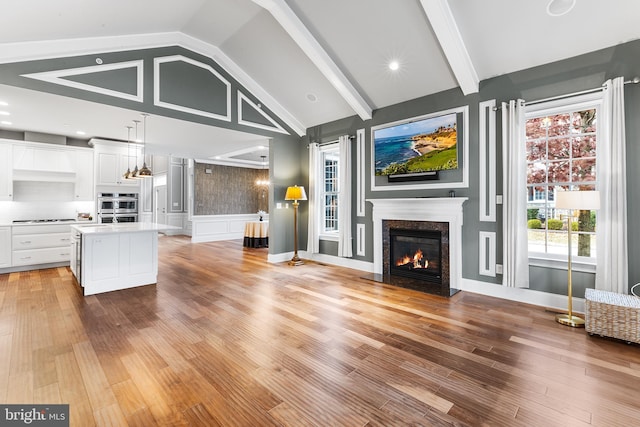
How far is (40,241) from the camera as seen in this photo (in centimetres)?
541

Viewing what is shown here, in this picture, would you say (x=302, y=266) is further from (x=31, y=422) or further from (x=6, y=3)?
(x=6, y=3)

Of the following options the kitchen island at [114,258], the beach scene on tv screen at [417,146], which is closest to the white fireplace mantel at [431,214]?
the beach scene on tv screen at [417,146]

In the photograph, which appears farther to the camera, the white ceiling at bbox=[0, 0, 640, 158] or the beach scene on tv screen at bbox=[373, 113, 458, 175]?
the beach scene on tv screen at bbox=[373, 113, 458, 175]

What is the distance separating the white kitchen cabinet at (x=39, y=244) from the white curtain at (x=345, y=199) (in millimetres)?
5398

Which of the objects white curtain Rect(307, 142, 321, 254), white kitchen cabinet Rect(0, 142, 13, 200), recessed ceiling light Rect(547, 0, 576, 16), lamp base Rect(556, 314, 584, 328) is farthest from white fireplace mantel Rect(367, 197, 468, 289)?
white kitchen cabinet Rect(0, 142, 13, 200)

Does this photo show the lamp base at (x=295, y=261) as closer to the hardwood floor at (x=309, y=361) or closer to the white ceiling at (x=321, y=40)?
the hardwood floor at (x=309, y=361)

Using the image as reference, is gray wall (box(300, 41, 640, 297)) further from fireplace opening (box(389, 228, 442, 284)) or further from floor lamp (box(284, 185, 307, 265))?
floor lamp (box(284, 185, 307, 265))

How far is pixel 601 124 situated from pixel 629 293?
1.82 m

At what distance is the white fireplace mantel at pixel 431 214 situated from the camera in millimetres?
4145

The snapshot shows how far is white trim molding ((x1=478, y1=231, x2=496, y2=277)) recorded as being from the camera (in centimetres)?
388

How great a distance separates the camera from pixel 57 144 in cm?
593

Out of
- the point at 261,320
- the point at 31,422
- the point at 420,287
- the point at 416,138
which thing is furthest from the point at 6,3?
the point at 420,287

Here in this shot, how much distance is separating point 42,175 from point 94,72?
3186 millimetres

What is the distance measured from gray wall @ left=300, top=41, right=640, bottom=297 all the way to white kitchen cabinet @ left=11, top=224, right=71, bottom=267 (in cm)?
631
